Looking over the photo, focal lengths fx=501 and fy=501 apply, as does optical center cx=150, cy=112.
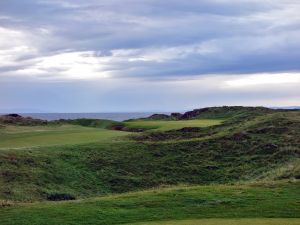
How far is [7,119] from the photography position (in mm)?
67438

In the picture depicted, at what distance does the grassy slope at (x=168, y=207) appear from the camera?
18.1m

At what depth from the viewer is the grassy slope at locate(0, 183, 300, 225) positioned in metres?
18.1

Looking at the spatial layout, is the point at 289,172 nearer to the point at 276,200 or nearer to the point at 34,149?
the point at 276,200

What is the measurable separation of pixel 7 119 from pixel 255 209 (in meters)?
54.1

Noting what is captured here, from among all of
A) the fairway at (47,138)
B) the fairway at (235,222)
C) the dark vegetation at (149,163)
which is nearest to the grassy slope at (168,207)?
the fairway at (235,222)

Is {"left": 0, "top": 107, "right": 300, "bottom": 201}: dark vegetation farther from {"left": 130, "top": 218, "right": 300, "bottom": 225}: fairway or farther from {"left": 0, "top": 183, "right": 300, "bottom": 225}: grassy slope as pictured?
{"left": 130, "top": 218, "right": 300, "bottom": 225}: fairway

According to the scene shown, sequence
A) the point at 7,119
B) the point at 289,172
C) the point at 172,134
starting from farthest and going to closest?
the point at 7,119
the point at 172,134
the point at 289,172

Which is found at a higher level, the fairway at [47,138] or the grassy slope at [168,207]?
the fairway at [47,138]

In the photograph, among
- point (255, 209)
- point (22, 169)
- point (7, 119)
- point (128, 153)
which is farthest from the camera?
point (7, 119)

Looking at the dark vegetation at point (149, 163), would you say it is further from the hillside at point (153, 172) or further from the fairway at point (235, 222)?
the fairway at point (235, 222)

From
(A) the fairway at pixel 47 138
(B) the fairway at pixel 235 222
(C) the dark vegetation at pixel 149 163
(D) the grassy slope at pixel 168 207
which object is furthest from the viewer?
(A) the fairway at pixel 47 138

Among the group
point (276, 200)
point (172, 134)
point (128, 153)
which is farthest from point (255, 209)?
point (172, 134)

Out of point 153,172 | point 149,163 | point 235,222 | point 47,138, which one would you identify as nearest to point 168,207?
point 235,222

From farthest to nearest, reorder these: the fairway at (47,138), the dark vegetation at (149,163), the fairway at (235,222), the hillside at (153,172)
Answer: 1. the fairway at (47,138)
2. the dark vegetation at (149,163)
3. the hillside at (153,172)
4. the fairway at (235,222)
